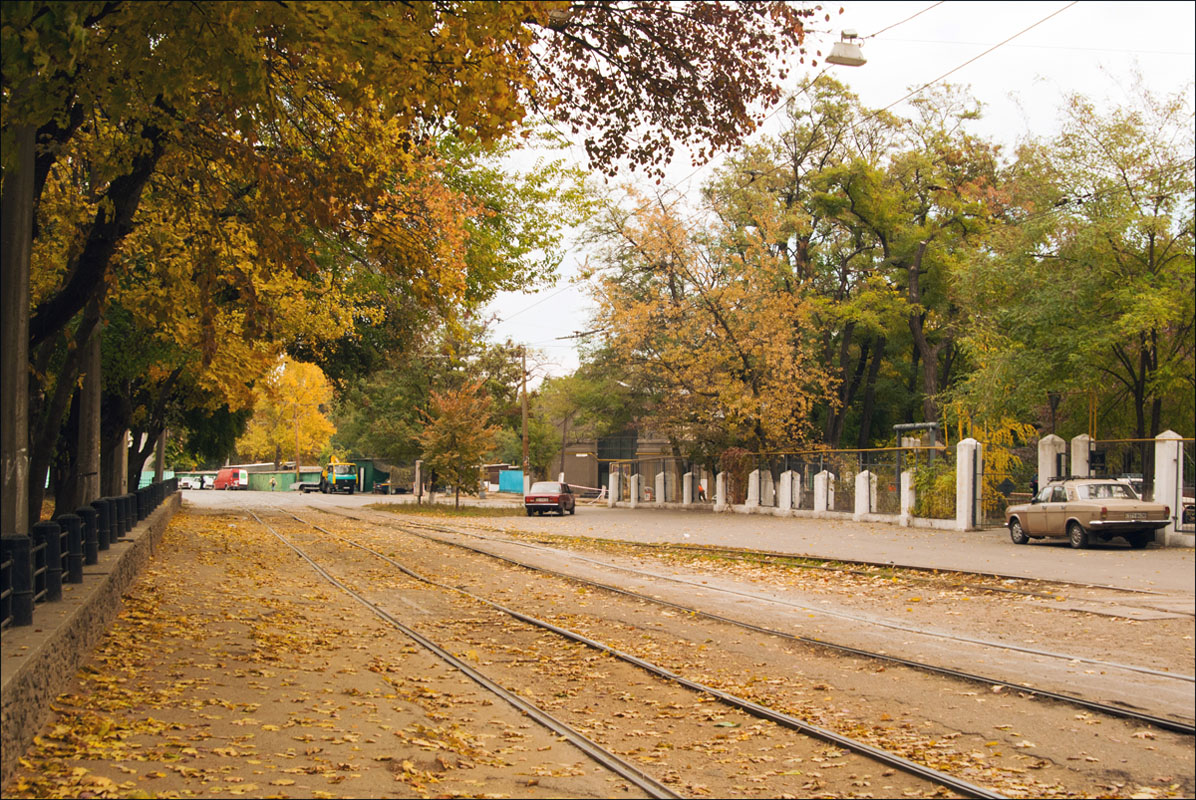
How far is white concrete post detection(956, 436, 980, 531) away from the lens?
87.2 feet

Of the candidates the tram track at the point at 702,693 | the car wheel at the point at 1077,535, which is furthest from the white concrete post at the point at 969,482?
the car wheel at the point at 1077,535

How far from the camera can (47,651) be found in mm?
7254

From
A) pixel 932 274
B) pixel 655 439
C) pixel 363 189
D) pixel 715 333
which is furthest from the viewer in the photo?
pixel 655 439

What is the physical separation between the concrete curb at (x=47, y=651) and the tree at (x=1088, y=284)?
1543cm

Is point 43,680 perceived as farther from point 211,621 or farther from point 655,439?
point 655,439

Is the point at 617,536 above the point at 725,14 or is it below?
below

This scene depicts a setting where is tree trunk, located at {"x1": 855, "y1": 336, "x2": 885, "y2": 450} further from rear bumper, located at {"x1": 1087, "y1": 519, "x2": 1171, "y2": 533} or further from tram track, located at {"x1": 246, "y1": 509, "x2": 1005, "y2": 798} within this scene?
rear bumper, located at {"x1": 1087, "y1": 519, "x2": 1171, "y2": 533}

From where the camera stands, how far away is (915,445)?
103 feet

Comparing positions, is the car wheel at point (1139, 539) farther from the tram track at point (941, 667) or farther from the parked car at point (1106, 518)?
the tram track at point (941, 667)

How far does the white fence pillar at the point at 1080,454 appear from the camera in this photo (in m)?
17.5

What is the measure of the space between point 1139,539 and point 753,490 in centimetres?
3675

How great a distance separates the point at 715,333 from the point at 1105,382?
20405 mm

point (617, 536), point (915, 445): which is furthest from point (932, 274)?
point (617, 536)

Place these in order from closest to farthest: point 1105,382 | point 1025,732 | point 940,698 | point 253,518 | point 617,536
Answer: point 1025,732 → point 940,698 → point 1105,382 → point 617,536 → point 253,518
